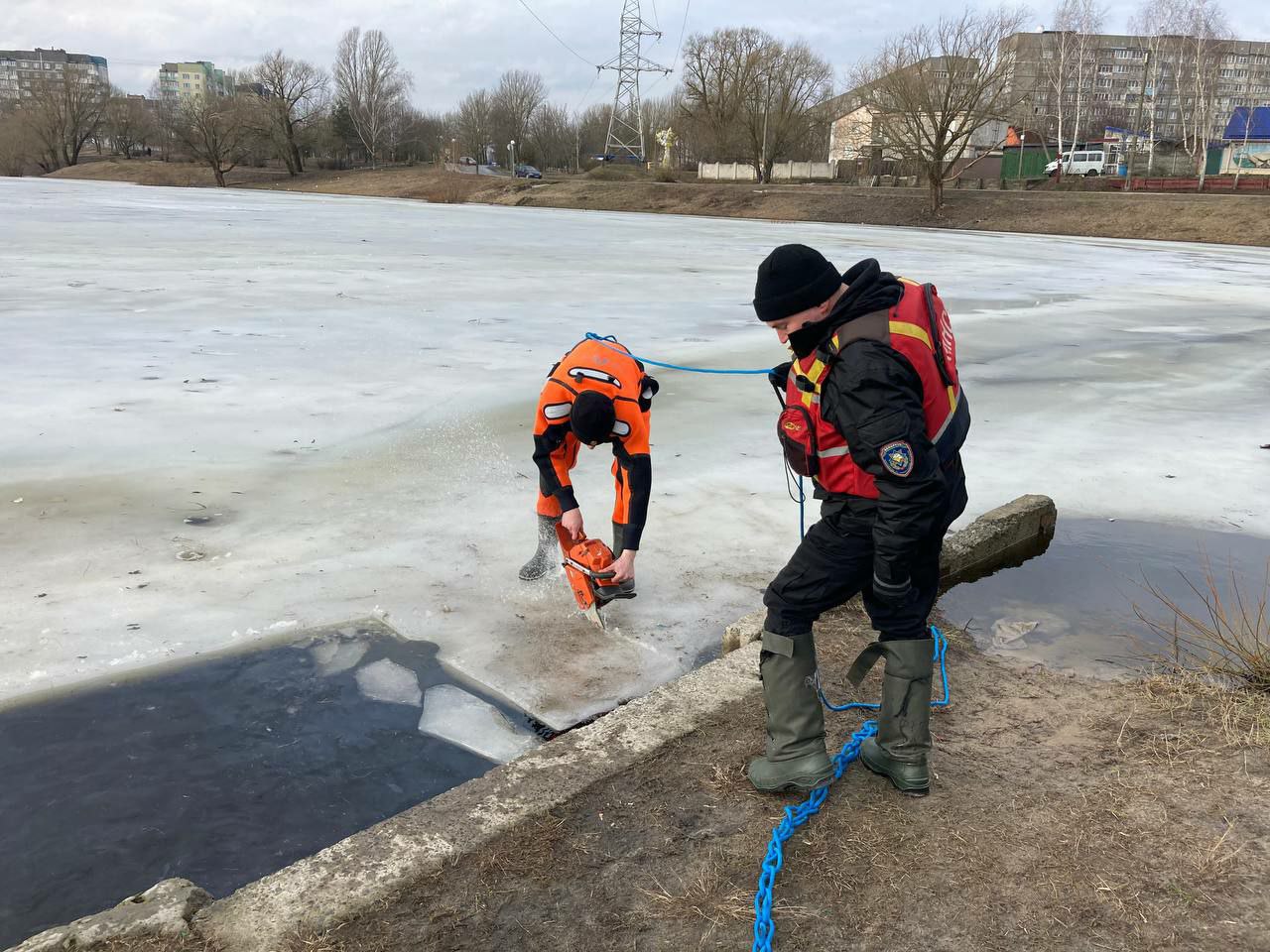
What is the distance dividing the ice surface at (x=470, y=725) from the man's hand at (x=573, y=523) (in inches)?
31.7

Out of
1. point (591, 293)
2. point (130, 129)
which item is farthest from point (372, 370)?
point (130, 129)

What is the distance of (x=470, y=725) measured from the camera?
124 inches

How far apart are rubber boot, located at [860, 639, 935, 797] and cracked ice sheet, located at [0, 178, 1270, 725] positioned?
1.05 metres

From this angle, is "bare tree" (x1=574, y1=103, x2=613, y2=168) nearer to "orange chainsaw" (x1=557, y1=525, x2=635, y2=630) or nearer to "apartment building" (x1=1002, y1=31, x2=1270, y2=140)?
"apartment building" (x1=1002, y1=31, x2=1270, y2=140)

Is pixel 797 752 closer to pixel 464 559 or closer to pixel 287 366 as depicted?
pixel 464 559

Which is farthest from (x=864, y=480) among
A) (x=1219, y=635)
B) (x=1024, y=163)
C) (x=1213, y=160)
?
(x=1213, y=160)

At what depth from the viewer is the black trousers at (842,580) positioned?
2.43m

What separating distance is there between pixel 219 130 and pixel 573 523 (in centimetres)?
7073

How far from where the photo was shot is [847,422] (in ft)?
7.29

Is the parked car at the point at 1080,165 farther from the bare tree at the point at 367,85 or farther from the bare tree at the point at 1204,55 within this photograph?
the bare tree at the point at 367,85

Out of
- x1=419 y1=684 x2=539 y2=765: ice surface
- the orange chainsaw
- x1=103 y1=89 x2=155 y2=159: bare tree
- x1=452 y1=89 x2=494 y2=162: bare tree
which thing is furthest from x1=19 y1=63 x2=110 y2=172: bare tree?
x1=419 y1=684 x2=539 y2=765: ice surface

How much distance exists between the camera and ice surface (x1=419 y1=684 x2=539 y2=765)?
9.96ft

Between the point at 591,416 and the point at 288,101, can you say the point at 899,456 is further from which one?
the point at 288,101

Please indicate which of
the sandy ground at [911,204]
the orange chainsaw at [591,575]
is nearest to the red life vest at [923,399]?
the orange chainsaw at [591,575]
